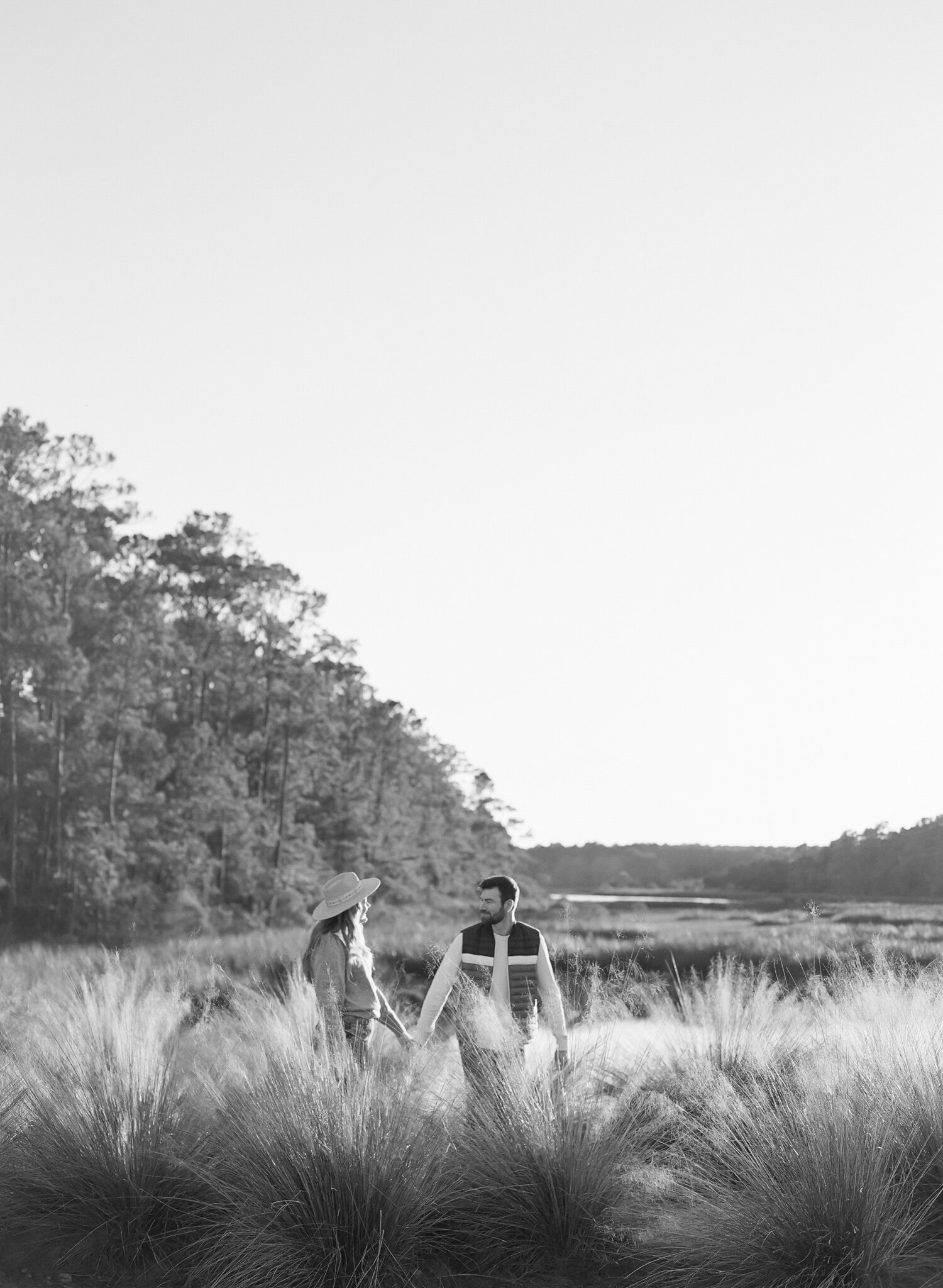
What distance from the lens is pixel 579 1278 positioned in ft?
21.7

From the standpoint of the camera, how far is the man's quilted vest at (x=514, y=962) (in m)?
8.12

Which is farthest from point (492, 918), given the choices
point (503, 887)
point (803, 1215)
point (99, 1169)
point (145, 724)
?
point (145, 724)

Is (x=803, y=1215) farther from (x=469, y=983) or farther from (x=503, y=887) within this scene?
(x=503, y=887)

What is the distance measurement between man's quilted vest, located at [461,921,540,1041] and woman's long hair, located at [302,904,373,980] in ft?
2.85

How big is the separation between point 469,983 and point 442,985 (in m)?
0.17

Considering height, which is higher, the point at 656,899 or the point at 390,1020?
the point at 390,1020

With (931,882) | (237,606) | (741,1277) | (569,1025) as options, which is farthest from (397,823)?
(741,1277)

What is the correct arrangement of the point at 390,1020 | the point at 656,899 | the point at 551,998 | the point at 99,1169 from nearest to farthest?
the point at 99,1169 < the point at 551,998 < the point at 390,1020 < the point at 656,899

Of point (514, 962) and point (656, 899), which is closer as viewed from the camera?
point (514, 962)

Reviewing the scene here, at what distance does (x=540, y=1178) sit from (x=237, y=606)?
42130 mm

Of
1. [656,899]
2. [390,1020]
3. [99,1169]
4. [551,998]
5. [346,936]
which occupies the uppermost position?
[346,936]

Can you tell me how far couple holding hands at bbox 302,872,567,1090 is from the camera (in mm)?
7566

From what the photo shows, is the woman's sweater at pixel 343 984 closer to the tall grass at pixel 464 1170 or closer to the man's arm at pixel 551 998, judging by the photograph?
the tall grass at pixel 464 1170

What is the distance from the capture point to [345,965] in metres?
8.70
